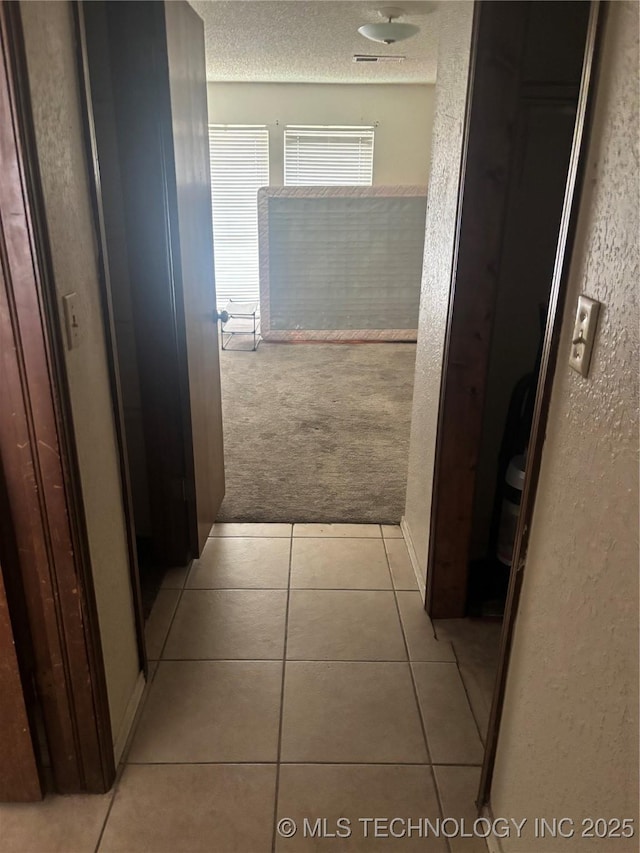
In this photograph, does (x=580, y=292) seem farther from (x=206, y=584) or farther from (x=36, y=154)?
(x=206, y=584)

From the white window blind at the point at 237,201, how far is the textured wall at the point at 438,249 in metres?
3.77

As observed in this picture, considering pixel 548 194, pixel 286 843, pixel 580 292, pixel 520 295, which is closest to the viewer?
pixel 580 292

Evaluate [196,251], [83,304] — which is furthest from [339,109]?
[83,304]

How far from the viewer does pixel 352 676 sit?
70.4 inches

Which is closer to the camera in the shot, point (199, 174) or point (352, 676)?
point (352, 676)

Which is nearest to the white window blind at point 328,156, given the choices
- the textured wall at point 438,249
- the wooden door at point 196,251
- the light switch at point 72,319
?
the wooden door at point 196,251

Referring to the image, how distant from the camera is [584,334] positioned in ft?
2.93

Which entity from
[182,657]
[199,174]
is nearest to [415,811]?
[182,657]

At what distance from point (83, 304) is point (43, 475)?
1.14ft

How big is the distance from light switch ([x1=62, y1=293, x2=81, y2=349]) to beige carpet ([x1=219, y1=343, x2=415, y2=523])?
5.04 feet

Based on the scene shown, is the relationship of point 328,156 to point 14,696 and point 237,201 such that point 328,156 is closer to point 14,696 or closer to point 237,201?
point 237,201

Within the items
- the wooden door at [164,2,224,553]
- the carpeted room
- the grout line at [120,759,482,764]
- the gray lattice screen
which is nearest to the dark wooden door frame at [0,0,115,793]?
the grout line at [120,759,482,764]

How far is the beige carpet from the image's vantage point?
2760 millimetres

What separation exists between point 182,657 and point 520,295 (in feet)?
4.81
